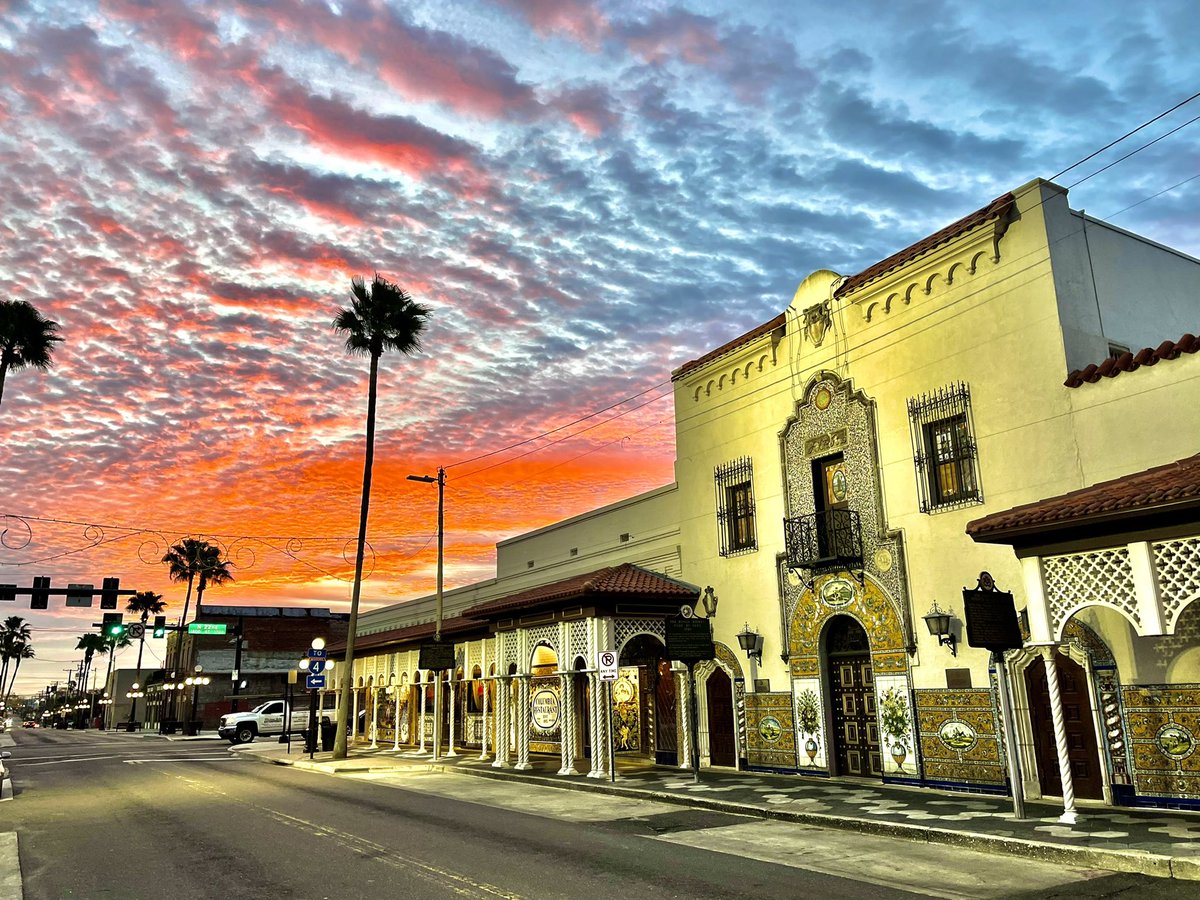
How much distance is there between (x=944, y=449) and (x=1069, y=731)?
4.99 meters

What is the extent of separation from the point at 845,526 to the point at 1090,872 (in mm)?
8413

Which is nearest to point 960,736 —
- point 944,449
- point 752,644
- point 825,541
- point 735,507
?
point 825,541

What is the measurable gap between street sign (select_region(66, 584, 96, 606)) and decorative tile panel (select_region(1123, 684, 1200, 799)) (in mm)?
26741

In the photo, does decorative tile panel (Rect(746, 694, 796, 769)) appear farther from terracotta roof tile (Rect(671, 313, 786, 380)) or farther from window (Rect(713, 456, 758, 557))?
terracotta roof tile (Rect(671, 313, 786, 380))

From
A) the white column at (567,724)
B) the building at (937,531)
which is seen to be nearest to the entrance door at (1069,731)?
the building at (937,531)

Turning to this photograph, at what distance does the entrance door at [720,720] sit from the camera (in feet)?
62.6

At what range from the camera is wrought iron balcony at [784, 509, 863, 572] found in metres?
16.4

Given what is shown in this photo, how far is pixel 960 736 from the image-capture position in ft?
46.2

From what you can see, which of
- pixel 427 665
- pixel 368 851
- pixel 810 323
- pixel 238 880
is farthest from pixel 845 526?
pixel 427 665

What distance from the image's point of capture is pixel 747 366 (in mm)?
19703

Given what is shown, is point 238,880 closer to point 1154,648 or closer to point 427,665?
point 1154,648

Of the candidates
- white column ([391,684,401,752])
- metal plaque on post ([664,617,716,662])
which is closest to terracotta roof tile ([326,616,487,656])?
white column ([391,684,401,752])

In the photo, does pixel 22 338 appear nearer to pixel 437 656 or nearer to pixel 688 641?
pixel 437 656

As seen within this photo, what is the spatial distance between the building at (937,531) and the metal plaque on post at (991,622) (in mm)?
327
